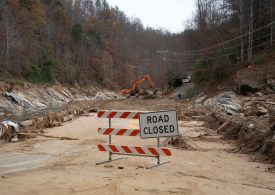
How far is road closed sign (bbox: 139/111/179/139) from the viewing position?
9516mm

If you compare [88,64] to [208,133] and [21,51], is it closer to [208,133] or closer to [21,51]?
[21,51]

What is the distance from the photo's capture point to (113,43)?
128 m

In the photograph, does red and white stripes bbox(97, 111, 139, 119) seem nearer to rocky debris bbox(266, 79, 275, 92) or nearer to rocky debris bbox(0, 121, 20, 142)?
rocky debris bbox(0, 121, 20, 142)

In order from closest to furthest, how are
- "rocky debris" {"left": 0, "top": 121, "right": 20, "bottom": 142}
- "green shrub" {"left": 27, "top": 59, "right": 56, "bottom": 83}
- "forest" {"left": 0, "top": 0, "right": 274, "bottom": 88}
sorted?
1. "rocky debris" {"left": 0, "top": 121, "right": 20, "bottom": 142}
2. "forest" {"left": 0, "top": 0, "right": 274, "bottom": 88}
3. "green shrub" {"left": 27, "top": 59, "right": 56, "bottom": 83}

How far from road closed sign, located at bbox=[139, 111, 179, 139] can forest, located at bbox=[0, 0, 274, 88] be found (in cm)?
3155

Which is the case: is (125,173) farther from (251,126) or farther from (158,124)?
(251,126)

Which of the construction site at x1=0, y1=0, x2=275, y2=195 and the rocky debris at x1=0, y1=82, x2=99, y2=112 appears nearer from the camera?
the construction site at x1=0, y1=0, x2=275, y2=195

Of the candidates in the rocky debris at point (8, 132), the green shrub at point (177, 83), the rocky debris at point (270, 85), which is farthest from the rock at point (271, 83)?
the green shrub at point (177, 83)

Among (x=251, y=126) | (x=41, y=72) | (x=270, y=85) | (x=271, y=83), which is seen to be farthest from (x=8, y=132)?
(x=41, y=72)

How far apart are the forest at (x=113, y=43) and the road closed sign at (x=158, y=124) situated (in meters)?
31.5

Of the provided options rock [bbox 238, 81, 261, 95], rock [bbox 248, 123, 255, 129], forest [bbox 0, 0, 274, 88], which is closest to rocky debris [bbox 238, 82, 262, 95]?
rock [bbox 238, 81, 261, 95]

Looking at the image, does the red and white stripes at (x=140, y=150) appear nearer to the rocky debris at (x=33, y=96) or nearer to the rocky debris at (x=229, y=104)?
the rocky debris at (x=229, y=104)

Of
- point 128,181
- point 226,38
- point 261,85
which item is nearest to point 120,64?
point 226,38

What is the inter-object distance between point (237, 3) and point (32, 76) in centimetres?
3571
